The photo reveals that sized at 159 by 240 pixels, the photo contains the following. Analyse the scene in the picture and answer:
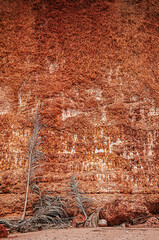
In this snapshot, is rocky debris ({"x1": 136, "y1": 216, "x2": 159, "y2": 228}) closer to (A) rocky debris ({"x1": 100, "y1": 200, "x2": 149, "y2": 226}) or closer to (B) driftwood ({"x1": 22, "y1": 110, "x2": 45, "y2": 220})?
(A) rocky debris ({"x1": 100, "y1": 200, "x2": 149, "y2": 226})

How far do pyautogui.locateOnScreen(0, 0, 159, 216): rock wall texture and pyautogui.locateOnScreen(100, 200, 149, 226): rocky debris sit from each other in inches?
31.2

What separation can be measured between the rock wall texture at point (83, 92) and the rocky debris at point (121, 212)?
792 millimetres

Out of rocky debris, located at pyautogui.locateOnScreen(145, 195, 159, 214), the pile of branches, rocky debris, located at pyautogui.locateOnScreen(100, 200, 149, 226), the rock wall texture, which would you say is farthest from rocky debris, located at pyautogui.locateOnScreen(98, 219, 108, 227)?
rocky debris, located at pyautogui.locateOnScreen(145, 195, 159, 214)

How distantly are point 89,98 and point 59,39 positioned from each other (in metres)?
1.38

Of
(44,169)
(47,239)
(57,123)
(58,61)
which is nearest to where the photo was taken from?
(47,239)

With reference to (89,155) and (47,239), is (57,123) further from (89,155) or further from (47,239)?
(47,239)

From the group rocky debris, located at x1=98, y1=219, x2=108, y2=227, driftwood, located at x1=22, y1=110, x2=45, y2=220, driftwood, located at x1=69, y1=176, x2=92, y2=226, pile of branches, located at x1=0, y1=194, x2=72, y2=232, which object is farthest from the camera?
driftwood, located at x1=22, y1=110, x2=45, y2=220

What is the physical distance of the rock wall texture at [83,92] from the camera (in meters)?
3.63

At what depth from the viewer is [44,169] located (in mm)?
3596

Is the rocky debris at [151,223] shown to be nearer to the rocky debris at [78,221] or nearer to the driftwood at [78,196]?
the rocky debris at [78,221]

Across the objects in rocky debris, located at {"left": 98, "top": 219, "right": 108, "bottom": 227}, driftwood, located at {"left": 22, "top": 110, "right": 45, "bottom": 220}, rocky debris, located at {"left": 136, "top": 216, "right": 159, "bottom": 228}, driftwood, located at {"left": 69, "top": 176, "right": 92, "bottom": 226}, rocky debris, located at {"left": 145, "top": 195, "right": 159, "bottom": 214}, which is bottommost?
rocky debris, located at {"left": 145, "top": 195, "right": 159, "bottom": 214}

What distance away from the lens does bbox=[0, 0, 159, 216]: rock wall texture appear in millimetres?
3629

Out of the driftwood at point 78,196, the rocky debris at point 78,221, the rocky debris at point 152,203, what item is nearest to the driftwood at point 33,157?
the driftwood at point 78,196

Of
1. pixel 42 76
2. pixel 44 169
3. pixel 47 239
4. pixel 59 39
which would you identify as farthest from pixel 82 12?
pixel 47 239
